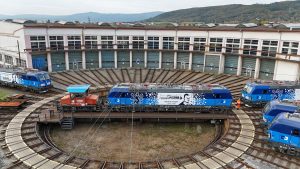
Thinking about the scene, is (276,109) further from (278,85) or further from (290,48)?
(290,48)

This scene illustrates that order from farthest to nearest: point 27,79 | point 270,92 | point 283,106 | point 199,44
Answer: point 199,44 → point 27,79 → point 270,92 → point 283,106

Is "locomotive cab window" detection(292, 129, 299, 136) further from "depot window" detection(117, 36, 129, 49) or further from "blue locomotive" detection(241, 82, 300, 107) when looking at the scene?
"depot window" detection(117, 36, 129, 49)

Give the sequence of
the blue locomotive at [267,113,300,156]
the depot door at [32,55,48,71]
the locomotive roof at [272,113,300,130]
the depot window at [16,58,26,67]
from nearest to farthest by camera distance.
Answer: the blue locomotive at [267,113,300,156], the locomotive roof at [272,113,300,130], the depot door at [32,55,48,71], the depot window at [16,58,26,67]

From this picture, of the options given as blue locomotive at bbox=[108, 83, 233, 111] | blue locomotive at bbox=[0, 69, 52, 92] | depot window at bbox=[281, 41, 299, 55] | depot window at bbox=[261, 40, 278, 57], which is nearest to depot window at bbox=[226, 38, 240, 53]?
depot window at bbox=[261, 40, 278, 57]

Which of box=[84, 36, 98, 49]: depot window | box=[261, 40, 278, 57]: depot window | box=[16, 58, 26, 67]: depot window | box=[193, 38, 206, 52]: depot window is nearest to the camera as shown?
box=[261, 40, 278, 57]: depot window

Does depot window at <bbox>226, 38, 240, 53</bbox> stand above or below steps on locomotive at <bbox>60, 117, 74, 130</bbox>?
above

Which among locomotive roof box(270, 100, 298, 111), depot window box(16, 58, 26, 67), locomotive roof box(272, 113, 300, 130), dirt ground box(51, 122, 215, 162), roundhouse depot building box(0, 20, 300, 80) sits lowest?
dirt ground box(51, 122, 215, 162)

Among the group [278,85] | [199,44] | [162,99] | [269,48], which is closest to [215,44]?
[199,44]
